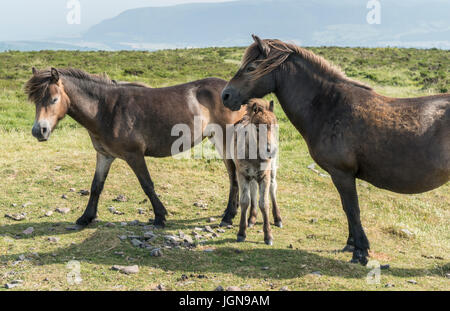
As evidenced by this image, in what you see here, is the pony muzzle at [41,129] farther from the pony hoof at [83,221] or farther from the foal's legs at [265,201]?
the foal's legs at [265,201]

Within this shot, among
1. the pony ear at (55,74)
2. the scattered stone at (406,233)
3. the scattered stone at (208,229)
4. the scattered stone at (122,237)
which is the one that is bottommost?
the scattered stone at (406,233)

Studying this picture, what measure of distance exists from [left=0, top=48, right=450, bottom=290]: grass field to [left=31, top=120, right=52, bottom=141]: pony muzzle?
5.49ft

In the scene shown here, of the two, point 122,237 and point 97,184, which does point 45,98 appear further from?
point 122,237

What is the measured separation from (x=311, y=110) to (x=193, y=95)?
8.96 ft

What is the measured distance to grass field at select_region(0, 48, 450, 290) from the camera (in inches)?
215

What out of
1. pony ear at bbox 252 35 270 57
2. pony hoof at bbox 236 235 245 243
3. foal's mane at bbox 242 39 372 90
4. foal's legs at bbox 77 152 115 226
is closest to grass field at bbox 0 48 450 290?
pony hoof at bbox 236 235 245 243

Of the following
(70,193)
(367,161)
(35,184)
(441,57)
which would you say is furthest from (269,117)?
(441,57)

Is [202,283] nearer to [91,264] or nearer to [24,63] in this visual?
[91,264]

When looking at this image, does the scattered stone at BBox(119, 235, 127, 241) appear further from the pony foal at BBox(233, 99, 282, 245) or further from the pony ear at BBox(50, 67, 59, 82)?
the pony ear at BBox(50, 67, 59, 82)

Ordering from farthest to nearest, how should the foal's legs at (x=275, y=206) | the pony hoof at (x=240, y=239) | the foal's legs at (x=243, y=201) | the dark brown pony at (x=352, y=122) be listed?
the foal's legs at (x=275, y=206)
the pony hoof at (x=240, y=239)
the foal's legs at (x=243, y=201)
the dark brown pony at (x=352, y=122)

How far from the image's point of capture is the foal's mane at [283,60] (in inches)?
233

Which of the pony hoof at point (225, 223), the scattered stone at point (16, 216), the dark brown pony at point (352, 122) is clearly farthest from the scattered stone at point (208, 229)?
the scattered stone at point (16, 216)

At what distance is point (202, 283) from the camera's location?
533 cm

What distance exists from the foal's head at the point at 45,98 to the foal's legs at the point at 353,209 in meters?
4.27
